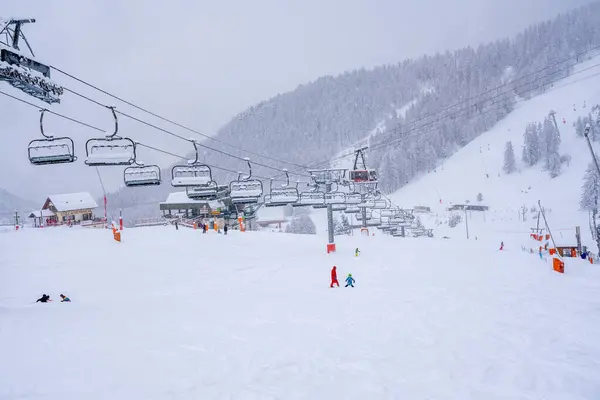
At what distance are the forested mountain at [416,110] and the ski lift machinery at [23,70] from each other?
111 metres

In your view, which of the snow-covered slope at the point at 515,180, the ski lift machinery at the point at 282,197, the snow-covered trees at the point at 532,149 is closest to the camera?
the ski lift machinery at the point at 282,197

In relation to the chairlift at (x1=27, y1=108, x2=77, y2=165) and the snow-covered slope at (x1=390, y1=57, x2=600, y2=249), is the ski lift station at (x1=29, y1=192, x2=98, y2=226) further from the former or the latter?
the snow-covered slope at (x1=390, y1=57, x2=600, y2=249)

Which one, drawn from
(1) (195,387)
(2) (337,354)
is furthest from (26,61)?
(2) (337,354)

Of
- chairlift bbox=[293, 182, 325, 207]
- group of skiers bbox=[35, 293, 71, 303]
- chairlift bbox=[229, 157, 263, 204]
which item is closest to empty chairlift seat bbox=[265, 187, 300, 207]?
chairlift bbox=[293, 182, 325, 207]

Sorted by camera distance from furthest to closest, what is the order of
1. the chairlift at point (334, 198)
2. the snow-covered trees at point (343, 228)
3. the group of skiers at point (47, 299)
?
the snow-covered trees at point (343, 228) < the chairlift at point (334, 198) < the group of skiers at point (47, 299)

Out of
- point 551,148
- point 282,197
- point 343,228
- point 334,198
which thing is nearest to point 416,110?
point 551,148

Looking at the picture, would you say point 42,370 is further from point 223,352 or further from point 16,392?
point 223,352

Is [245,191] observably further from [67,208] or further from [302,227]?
[302,227]

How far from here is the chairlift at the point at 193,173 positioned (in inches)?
397

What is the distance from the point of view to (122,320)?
10.4m

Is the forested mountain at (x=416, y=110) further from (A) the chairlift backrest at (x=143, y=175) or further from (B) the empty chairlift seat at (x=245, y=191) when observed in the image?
(A) the chairlift backrest at (x=143, y=175)

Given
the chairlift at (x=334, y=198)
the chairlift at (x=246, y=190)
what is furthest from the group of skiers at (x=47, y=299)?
the chairlift at (x=334, y=198)

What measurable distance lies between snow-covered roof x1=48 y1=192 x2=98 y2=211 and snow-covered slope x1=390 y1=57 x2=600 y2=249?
66.0m

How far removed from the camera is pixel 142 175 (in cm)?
935
